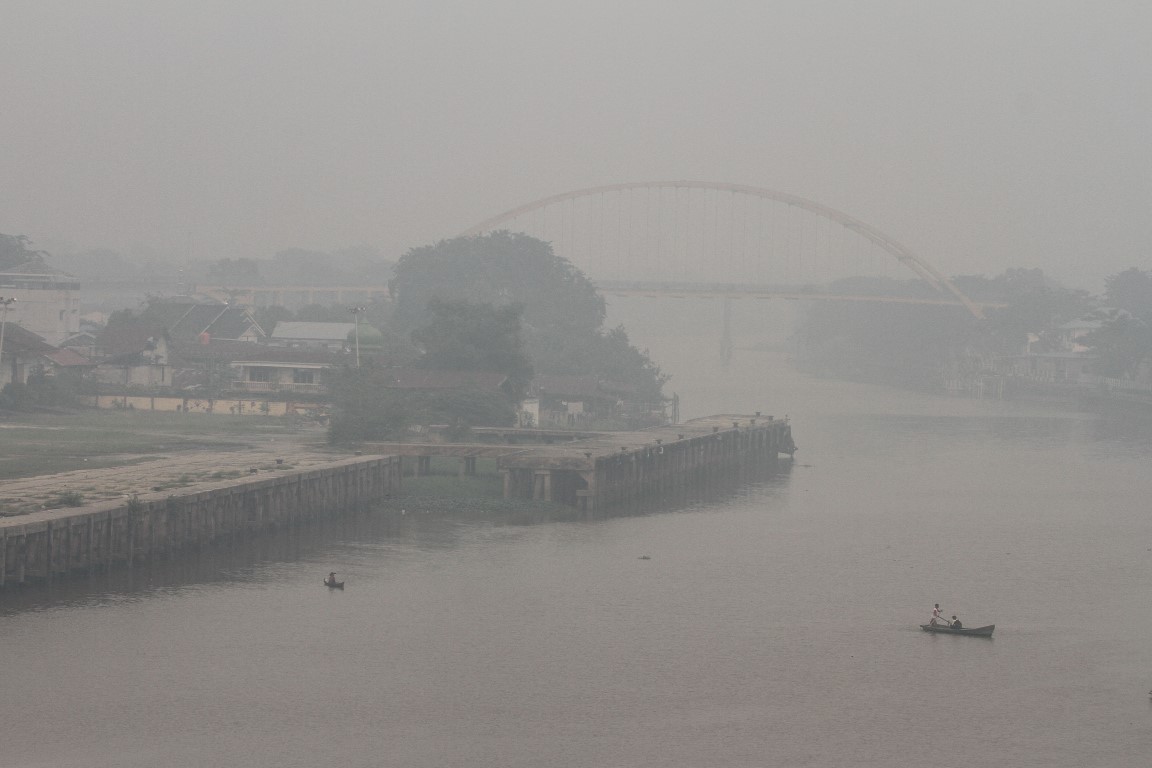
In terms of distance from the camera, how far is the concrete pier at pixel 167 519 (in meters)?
36.5

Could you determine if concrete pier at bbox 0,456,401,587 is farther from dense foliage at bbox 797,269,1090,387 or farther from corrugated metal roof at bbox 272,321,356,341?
dense foliage at bbox 797,269,1090,387

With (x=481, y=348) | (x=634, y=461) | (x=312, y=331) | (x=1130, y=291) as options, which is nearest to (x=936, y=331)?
(x=1130, y=291)

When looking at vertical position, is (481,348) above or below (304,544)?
above

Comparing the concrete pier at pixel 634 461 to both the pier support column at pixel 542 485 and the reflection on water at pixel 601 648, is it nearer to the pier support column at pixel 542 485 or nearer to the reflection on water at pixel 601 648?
the pier support column at pixel 542 485

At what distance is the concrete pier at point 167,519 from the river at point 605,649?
754 millimetres

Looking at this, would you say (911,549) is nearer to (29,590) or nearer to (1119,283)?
(29,590)

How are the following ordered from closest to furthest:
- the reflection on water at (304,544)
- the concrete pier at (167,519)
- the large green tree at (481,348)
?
the concrete pier at (167,519)
the reflection on water at (304,544)
the large green tree at (481,348)

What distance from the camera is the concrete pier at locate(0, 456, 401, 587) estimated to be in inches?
1436

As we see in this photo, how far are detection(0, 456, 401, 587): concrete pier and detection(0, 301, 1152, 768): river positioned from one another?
0.75m

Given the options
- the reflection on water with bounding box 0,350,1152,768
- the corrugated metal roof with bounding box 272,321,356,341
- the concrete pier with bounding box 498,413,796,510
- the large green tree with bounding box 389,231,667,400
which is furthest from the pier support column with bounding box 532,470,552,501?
the large green tree with bounding box 389,231,667,400

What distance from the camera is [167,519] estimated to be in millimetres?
41656

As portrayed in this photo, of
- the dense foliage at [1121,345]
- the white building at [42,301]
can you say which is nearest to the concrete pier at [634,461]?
the white building at [42,301]

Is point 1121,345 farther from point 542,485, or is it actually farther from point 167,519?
point 167,519

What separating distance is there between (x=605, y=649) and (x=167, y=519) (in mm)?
Result: 13555
